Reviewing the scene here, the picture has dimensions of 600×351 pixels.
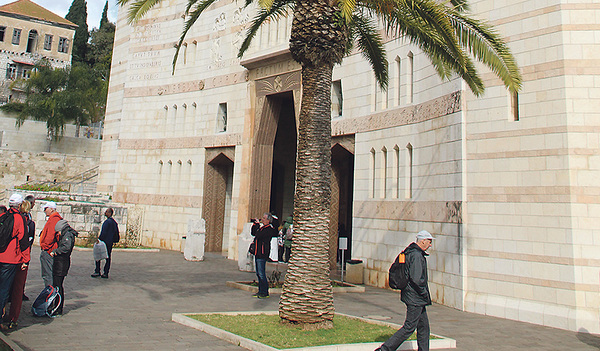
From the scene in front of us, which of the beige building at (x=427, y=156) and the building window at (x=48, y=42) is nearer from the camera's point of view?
the beige building at (x=427, y=156)

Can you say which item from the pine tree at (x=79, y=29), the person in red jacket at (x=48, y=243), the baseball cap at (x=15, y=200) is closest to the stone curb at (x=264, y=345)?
the person in red jacket at (x=48, y=243)

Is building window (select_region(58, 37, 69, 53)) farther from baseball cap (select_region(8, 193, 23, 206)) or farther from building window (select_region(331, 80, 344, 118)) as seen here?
baseball cap (select_region(8, 193, 23, 206))

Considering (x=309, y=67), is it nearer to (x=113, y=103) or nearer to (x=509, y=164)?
(x=509, y=164)

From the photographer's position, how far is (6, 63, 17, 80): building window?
60.7m

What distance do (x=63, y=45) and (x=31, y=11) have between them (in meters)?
6.28

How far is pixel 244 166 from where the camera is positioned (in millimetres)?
19906

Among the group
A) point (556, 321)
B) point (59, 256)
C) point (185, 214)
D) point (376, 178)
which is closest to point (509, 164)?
point (556, 321)

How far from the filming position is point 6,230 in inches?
279

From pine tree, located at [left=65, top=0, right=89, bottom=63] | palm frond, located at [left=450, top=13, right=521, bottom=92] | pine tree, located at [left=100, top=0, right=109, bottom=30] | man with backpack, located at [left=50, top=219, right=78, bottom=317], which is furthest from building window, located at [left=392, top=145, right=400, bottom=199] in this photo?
pine tree, located at [left=100, top=0, right=109, bottom=30]

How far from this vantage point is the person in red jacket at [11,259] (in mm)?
7125

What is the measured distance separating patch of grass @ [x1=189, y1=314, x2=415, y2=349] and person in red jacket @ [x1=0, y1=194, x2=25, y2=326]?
2.86 m

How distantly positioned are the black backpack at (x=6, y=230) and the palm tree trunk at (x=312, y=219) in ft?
14.0

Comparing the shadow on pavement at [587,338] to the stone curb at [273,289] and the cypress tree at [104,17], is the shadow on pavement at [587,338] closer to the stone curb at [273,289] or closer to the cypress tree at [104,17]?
the stone curb at [273,289]

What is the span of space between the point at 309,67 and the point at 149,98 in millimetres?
18349
